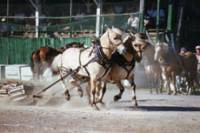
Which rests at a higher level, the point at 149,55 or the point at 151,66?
the point at 149,55

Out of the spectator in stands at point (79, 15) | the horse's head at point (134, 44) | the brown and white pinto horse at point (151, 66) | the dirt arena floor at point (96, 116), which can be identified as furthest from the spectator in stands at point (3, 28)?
the horse's head at point (134, 44)

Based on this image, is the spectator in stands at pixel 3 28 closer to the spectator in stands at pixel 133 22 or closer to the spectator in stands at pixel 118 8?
the spectator in stands at pixel 118 8

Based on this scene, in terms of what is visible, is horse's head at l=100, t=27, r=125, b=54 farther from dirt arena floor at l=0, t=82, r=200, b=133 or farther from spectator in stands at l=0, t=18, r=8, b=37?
spectator in stands at l=0, t=18, r=8, b=37

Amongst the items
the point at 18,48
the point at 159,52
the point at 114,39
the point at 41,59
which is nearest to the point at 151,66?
the point at 159,52

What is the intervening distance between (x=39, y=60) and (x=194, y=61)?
622cm

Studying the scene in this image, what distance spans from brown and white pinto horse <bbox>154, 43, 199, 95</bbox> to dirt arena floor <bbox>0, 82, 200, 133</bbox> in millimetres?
2725

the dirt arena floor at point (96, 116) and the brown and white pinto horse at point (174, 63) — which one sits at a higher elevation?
the brown and white pinto horse at point (174, 63)

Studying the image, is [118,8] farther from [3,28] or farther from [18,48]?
[3,28]

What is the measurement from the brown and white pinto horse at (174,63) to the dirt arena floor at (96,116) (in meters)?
2.73

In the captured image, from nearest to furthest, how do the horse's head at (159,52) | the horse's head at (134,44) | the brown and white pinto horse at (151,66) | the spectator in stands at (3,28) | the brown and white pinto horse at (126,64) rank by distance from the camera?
1. the brown and white pinto horse at (126,64)
2. the horse's head at (134,44)
3. the horse's head at (159,52)
4. the brown and white pinto horse at (151,66)
5. the spectator in stands at (3,28)

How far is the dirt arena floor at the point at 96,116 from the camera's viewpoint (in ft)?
33.0

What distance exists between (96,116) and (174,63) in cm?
819

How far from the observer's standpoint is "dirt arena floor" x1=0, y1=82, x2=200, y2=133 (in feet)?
33.0

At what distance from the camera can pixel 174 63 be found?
1934cm
